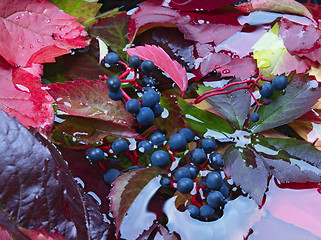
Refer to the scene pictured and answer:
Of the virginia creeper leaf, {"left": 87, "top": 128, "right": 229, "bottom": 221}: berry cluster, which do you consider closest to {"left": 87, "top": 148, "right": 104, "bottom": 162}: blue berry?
{"left": 87, "top": 128, "right": 229, "bottom": 221}: berry cluster

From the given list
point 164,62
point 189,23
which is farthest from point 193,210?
point 189,23

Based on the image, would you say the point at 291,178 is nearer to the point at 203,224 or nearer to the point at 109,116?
the point at 203,224

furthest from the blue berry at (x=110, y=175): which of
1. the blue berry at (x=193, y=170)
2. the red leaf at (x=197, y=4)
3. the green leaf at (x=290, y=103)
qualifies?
the red leaf at (x=197, y=4)

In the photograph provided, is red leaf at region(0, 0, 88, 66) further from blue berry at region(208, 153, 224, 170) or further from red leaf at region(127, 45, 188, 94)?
blue berry at region(208, 153, 224, 170)

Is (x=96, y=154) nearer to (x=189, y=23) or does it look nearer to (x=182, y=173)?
(x=182, y=173)

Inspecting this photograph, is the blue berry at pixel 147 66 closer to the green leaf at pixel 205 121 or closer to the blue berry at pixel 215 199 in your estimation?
the green leaf at pixel 205 121

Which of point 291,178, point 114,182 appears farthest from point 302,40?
point 114,182
